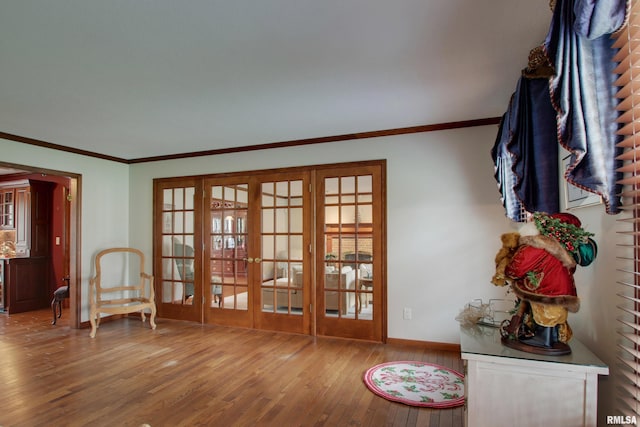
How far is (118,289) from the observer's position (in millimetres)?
4719

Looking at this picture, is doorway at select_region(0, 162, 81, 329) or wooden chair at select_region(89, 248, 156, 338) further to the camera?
doorway at select_region(0, 162, 81, 329)

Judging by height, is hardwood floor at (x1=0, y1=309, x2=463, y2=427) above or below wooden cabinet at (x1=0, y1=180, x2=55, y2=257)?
below

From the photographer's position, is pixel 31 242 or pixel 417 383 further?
pixel 31 242

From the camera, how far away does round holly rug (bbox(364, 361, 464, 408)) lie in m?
2.61

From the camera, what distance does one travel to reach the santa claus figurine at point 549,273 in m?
1.48

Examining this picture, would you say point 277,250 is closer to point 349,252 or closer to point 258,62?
point 349,252

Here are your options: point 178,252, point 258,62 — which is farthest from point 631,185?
point 178,252

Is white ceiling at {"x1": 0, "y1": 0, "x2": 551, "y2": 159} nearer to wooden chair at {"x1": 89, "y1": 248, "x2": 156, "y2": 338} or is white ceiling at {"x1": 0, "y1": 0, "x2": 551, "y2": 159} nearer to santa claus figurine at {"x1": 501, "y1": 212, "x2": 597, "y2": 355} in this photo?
santa claus figurine at {"x1": 501, "y1": 212, "x2": 597, "y2": 355}

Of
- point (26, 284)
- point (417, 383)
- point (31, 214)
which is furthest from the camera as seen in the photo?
point (31, 214)

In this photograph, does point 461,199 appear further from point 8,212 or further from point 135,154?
point 8,212

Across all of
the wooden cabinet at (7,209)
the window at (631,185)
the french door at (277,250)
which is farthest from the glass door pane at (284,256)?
the wooden cabinet at (7,209)

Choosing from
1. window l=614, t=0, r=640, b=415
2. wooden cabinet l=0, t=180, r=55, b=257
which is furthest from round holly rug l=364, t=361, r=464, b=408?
wooden cabinet l=0, t=180, r=55, b=257

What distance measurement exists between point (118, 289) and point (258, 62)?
3.87m

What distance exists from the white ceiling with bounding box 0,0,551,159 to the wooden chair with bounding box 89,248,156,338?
201cm
